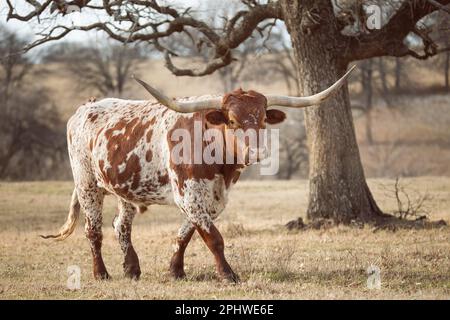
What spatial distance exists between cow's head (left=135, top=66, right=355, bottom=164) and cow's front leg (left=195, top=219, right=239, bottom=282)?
833 millimetres

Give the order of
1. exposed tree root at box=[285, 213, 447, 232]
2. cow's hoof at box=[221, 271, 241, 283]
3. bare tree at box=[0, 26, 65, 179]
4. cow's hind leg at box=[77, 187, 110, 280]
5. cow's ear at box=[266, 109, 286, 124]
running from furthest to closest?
bare tree at box=[0, 26, 65, 179]
exposed tree root at box=[285, 213, 447, 232]
cow's hind leg at box=[77, 187, 110, 280]
cow's ear at box=[266, 109, 286, 124]
cow's hoof at box=[221, 271, 241, 283]

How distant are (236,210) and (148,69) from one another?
3171cm

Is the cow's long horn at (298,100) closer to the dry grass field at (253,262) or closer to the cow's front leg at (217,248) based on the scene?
the cow's front leg at (217,248)

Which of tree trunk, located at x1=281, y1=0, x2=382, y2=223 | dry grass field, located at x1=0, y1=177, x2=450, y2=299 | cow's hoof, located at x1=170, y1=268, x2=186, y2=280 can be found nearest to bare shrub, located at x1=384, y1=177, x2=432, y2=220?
Result: dry grass field, located at x1=0, y1=177, x2=450, y2=299

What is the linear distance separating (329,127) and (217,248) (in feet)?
17.4

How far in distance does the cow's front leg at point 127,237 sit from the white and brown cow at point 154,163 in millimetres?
12

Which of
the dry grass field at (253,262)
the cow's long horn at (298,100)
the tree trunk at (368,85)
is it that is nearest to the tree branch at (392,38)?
the dry grass field at (253,262)

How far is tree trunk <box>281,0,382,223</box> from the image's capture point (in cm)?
→ 1220

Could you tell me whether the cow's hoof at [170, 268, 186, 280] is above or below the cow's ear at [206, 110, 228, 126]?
below

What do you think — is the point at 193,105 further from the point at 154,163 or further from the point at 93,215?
the point at 93,215

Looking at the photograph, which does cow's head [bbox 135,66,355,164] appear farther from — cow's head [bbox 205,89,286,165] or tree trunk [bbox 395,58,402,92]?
tree trunk [bbox 395,58,402,92]

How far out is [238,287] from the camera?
702cm

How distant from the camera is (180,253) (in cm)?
827

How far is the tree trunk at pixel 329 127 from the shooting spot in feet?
40.0
